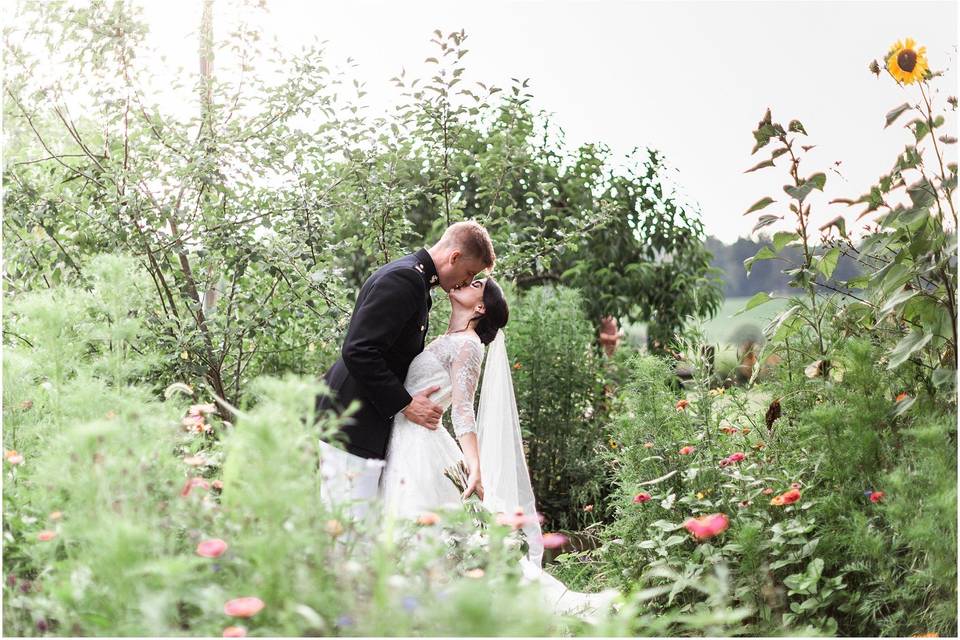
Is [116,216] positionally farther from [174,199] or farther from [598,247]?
[598,247]

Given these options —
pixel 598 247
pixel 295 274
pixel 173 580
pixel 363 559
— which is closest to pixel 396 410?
pixel 295 274

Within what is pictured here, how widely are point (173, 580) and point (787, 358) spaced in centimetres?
231

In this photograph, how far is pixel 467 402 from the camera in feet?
10.00

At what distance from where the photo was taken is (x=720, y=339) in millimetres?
3908

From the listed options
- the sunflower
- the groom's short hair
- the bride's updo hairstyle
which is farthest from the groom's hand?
the sunflower

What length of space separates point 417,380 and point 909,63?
1.80 m

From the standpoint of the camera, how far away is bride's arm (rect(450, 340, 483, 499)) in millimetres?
2953

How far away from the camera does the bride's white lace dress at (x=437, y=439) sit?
118 inches

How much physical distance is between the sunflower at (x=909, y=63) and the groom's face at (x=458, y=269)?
139 centimetres

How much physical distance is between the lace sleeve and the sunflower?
1547mm

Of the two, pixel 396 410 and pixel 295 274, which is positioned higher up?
pixel 295 274

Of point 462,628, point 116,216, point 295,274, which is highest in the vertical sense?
point 116,216

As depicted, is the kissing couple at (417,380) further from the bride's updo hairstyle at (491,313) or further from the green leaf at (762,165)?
the green leaf at (762,165)

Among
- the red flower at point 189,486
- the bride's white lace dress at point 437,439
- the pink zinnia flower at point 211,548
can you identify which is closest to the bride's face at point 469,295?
the bride's white lace dress at point 437,439
